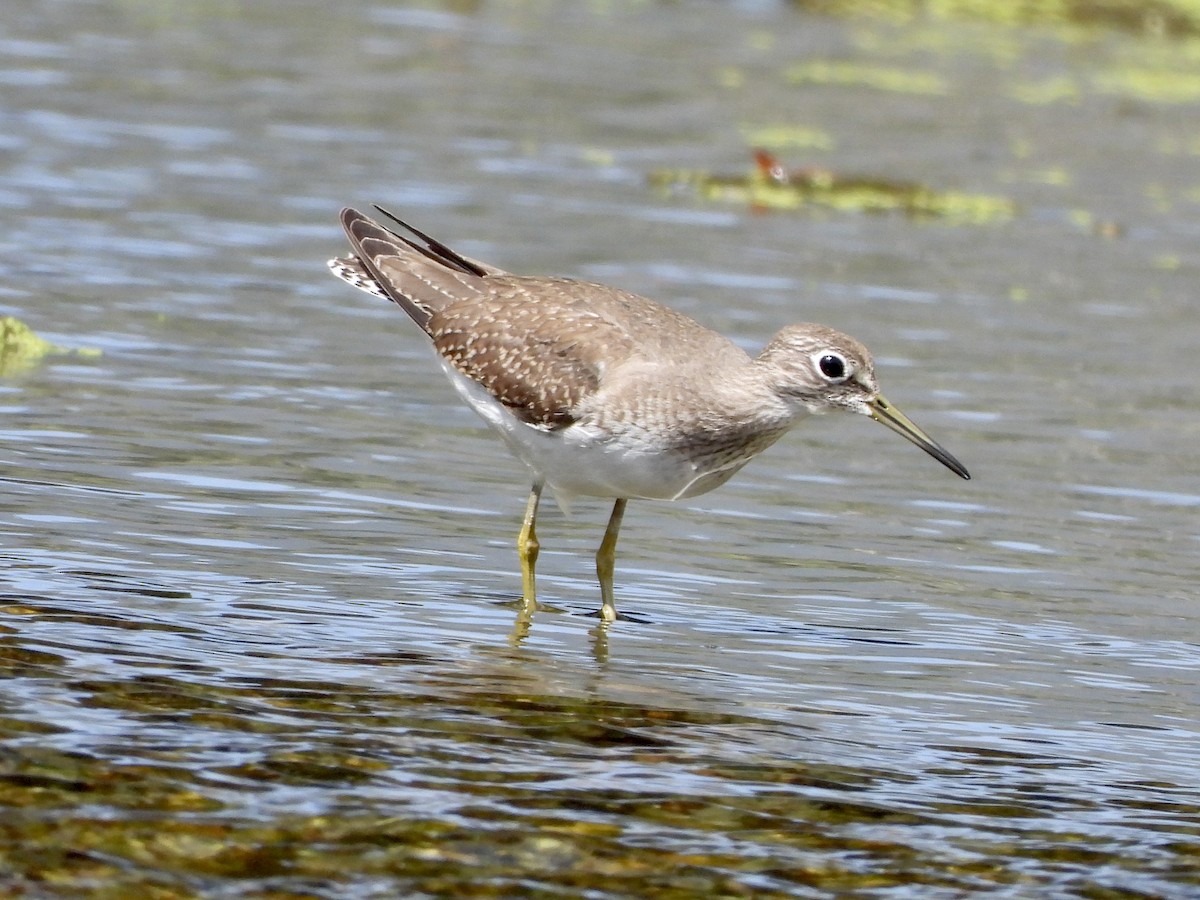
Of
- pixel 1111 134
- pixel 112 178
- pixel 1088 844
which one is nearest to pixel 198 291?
Answer: pixel 112 178

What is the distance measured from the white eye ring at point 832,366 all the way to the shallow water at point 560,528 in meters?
1.08

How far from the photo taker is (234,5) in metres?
26.2

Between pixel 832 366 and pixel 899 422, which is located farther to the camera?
pixel 899 422

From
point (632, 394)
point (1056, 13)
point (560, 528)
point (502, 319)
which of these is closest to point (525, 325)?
point (502, 319)

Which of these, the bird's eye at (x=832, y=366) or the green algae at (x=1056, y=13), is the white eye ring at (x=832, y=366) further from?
the green algae at (x=1056, y=13)

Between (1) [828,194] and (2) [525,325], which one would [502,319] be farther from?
(1) [828,194]

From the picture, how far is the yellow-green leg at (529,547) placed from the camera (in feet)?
32.7

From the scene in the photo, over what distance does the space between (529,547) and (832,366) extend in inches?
65.9

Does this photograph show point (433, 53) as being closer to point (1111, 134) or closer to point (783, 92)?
point (783, 92)

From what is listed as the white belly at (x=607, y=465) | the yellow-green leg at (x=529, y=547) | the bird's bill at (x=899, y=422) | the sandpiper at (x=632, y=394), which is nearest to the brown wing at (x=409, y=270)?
the sandpiper at (x=632, y=394)

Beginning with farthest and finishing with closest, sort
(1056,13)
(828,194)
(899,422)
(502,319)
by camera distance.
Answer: (1056,13) → (828,194) → (502,319) → (899,422)

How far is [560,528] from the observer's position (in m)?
11.5

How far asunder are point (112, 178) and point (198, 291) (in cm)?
320

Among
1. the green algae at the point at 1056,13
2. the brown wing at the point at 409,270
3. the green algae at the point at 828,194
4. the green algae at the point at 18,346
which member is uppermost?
the green algae at the point at 1056,13
